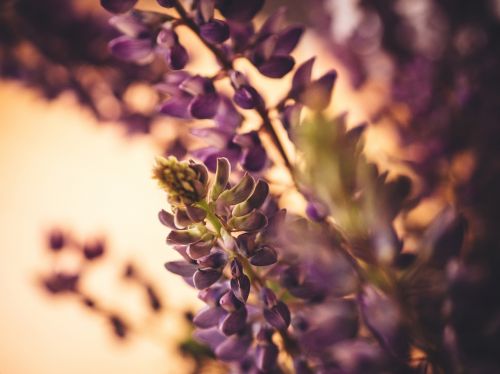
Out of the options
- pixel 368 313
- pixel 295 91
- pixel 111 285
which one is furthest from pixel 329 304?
pixel 111 285

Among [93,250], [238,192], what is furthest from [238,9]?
[93,250]

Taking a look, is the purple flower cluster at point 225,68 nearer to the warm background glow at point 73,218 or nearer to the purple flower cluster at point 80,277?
the purple flower cluster at point 80,277

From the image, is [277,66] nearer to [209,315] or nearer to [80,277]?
[209,315]

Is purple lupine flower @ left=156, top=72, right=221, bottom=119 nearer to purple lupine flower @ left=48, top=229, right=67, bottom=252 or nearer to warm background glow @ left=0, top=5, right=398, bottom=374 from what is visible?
purple lupine flower @ left=48, top=229, right=67, bottom=252

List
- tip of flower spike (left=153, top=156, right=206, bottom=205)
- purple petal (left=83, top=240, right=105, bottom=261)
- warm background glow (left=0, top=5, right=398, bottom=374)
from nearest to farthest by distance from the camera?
tip of flower spike (left=153, top=156, right=206, bottom=205)
purple petal (left=83, top=240, right=105, bottom=261)
warm background glow (left=0, top=5, right=398, bottom=374)

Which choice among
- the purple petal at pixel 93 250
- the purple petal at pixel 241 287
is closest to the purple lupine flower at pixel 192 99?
the purple petal at pixel 241 287

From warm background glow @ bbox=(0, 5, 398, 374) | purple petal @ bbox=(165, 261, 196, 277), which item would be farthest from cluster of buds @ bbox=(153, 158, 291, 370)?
warm background glow @ bbox=(0, 5, 398, 374)
